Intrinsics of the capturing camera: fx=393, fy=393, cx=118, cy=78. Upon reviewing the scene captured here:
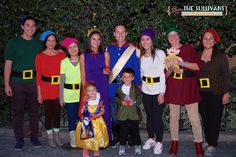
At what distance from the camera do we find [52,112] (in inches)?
253

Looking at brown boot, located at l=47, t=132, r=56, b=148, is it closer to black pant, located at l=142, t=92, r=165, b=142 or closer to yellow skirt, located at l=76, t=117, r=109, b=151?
yellow skirt, located at l=76, t=117, r=109, b=151

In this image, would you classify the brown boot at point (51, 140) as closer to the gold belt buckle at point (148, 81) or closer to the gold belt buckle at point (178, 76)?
the gold belt buckle at point (148, 81)

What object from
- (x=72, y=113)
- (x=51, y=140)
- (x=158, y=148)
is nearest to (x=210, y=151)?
(x=158, y=148)

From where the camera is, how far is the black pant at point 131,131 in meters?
6.18

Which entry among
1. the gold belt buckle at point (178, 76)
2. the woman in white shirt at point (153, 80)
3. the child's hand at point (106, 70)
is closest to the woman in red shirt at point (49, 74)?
the child's hand at point (106, 70)

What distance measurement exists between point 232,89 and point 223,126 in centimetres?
71

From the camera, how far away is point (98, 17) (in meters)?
7.54

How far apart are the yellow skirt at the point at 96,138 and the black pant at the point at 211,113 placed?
61.2 inches

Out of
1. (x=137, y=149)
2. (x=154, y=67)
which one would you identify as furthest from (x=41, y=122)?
(x=154, y=67)

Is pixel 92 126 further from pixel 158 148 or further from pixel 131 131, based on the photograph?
pixel 158 148

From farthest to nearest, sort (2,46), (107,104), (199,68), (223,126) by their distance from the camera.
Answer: (2,46)
(223,126)
(107,104)
(199,68)

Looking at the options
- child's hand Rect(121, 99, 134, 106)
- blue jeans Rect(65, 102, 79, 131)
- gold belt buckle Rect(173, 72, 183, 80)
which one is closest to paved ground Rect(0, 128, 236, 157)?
blue jeans Rect(65, 102, 79, 131)

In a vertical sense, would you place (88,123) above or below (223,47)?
below

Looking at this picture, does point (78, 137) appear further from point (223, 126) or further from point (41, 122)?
point (223, 126)
